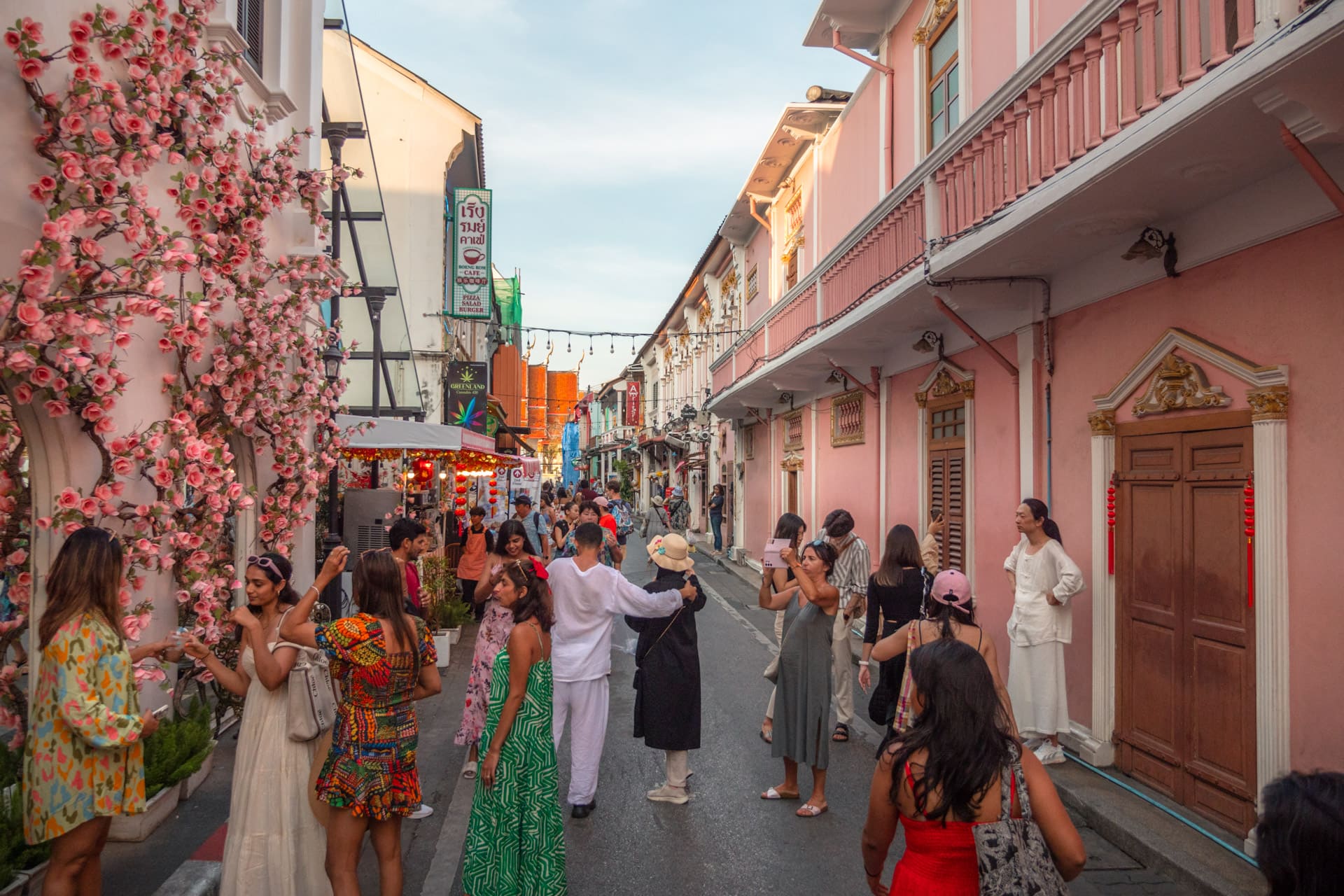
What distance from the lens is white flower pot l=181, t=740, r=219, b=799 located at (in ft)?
18.4

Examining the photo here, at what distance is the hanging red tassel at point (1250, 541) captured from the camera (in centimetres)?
486

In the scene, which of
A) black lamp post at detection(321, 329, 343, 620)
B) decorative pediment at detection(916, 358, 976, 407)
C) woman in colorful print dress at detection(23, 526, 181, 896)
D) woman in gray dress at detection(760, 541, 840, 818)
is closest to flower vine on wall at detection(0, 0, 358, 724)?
black lamp post at detection(321, 329, 343, 620)

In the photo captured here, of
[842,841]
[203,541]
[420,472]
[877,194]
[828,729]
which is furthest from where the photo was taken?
[420,472]

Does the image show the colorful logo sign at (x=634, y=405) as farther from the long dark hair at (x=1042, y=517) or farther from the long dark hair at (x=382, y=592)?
the long dark hair at (x=382, y=592)

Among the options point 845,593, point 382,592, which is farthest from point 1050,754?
point 382,592

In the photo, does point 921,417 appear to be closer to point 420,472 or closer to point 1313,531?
point 1313,531

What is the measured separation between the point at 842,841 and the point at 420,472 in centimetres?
1230

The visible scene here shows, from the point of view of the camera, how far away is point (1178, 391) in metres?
5.56

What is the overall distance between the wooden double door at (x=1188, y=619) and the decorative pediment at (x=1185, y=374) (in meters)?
0.16

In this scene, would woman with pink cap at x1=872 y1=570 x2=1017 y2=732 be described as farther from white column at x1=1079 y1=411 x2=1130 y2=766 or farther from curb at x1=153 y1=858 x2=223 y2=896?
curb at x1=153 y1=858 x2=223 y2=896

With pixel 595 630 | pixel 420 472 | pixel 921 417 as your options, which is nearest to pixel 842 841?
pixel 595 630

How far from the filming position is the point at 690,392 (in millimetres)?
34281

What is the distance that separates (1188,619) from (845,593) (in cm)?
246

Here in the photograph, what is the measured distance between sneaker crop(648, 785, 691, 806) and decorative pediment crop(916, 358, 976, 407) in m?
5.34
